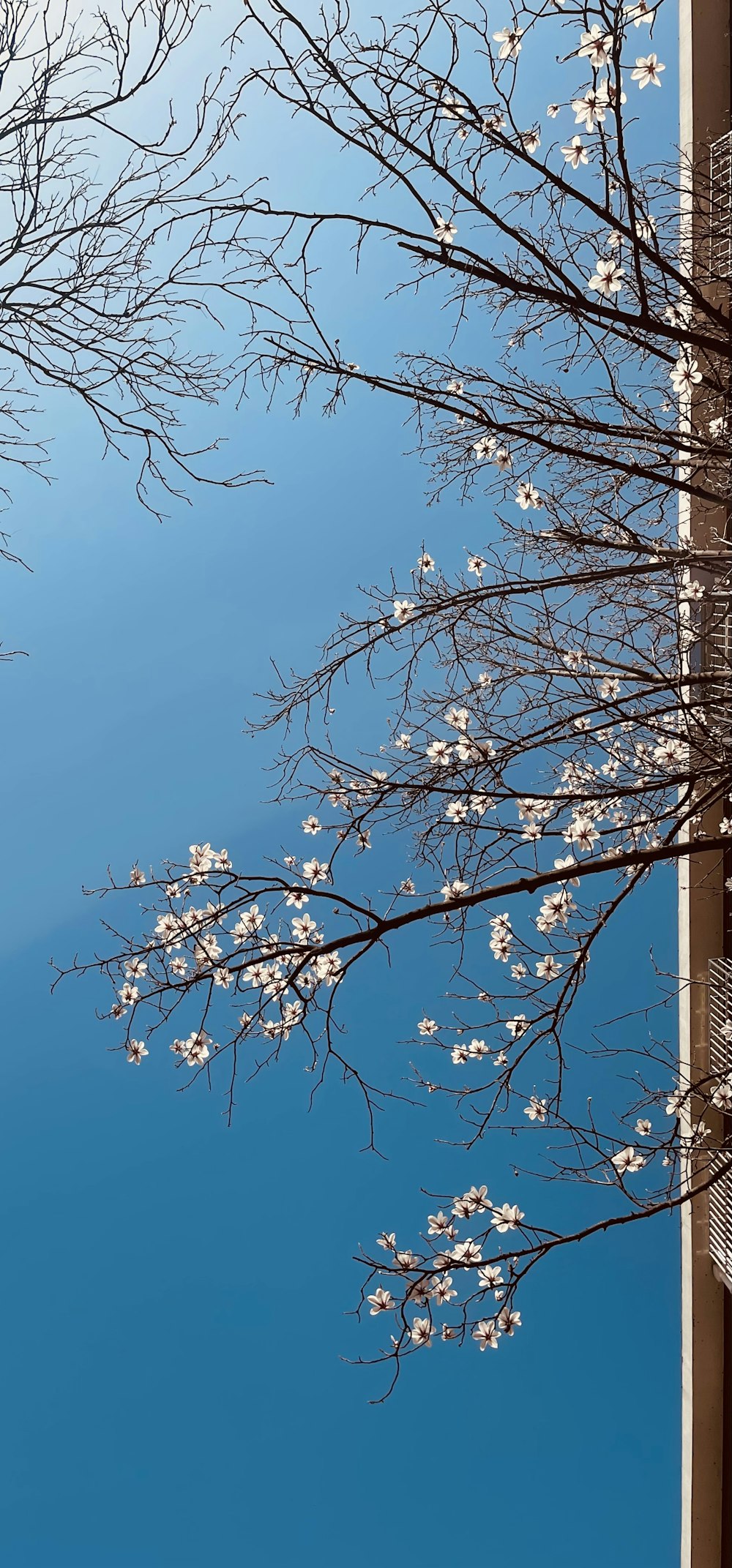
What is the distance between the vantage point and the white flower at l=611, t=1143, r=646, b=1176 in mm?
4270

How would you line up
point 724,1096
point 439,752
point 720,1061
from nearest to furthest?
point 439,752
point 724,1096
point 720,1061

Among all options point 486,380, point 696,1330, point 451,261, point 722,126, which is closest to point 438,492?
point 486,380

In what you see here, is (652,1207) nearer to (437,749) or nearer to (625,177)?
(437,749)

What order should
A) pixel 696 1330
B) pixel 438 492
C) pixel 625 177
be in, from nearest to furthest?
pixel 625 177
pixel 438 492
pixel 696 1330

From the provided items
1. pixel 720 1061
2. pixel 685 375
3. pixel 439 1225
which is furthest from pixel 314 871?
pixel 720 1061

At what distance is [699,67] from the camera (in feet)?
23.2

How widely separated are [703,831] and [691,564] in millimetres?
3937

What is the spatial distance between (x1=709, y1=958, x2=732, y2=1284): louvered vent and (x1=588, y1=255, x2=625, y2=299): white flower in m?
4.97

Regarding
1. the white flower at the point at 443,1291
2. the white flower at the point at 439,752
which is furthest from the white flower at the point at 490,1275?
the white flower at the point at 439,752

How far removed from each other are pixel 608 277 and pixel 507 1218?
13.4 ft

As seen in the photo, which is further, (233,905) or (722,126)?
(722,126)

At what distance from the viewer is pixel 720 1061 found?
7.50 m

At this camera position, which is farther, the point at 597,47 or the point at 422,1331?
the point at 422,1331

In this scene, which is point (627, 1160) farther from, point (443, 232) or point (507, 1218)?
point (443, 232)
